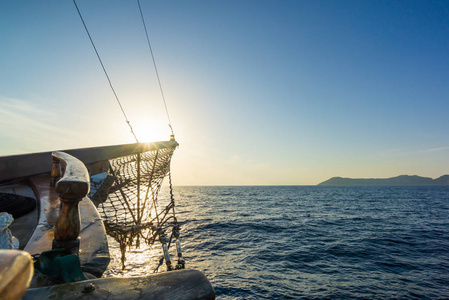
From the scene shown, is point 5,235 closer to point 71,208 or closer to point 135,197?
point 71,208

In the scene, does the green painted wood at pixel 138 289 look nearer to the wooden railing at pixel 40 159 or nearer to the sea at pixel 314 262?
the wooden railing at pixel 40 159

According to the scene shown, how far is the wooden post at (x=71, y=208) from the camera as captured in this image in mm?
1206

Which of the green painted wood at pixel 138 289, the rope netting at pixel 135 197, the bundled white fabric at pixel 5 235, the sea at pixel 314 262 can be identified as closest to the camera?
the green painted wood at pixel 138 289

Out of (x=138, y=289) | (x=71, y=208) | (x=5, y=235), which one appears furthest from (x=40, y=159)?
(x=138, y=289)

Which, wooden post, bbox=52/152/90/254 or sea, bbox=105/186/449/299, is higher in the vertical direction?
wooden post, bbox=52/152/90/254

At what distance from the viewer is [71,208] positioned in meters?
1.31

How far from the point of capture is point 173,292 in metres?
0.89

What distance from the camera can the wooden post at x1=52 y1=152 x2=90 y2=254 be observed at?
1206 millimetres

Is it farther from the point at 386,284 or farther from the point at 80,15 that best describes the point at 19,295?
the point at 386,284

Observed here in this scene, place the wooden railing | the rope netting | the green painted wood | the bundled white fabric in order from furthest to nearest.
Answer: the rope netting < the wooden railing < the bundled white fabric < the green painted wood

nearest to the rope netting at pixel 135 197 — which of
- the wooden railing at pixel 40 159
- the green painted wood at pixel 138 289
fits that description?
the wooden railing at pixel 40 159

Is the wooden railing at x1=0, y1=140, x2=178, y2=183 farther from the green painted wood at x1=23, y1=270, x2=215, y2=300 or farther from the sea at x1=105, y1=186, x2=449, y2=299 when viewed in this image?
the sea at x1=105, y1=186, x2=449, y2=299

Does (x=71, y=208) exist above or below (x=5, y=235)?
above

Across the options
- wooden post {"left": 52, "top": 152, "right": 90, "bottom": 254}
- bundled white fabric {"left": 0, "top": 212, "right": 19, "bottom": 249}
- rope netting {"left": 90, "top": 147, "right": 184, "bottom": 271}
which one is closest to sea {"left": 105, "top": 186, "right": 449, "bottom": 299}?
rope netting {"left": 90, "top": 147, "right": 184, "bottom": 271}
